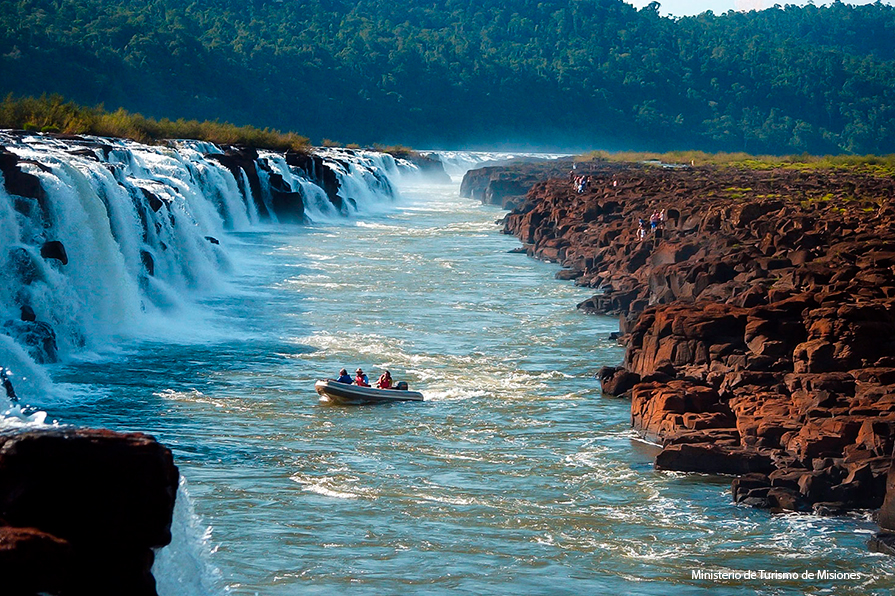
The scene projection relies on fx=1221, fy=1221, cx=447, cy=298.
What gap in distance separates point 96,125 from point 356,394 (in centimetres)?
3650

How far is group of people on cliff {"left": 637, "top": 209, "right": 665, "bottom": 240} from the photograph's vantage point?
42.7 m

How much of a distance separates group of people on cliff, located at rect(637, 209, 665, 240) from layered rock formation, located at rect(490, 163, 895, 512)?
16 centimetres

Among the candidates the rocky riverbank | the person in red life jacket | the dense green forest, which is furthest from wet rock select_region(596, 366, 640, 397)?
the dense green forest

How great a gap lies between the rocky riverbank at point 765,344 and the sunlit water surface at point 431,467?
65 cm

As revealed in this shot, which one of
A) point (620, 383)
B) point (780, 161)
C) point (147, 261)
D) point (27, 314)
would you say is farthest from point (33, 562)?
point (780, 161)

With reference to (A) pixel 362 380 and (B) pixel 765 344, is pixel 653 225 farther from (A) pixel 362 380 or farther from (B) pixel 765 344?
(A) pixel 362 380

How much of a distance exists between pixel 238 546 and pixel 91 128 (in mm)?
42915

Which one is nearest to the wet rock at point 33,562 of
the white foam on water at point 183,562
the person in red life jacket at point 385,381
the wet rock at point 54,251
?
the white foam on water at point 183,562

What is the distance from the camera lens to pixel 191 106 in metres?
134

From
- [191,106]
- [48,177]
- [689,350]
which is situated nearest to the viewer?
[689,350]

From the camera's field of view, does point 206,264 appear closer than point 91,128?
Yes

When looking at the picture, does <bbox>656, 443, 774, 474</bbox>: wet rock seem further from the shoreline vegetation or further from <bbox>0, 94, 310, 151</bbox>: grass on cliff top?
<bbox>0, 94, 310, 151</bbox>: grass on cliff top

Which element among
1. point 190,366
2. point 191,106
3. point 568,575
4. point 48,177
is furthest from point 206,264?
point 191,106

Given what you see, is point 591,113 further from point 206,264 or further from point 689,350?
point 689,350
